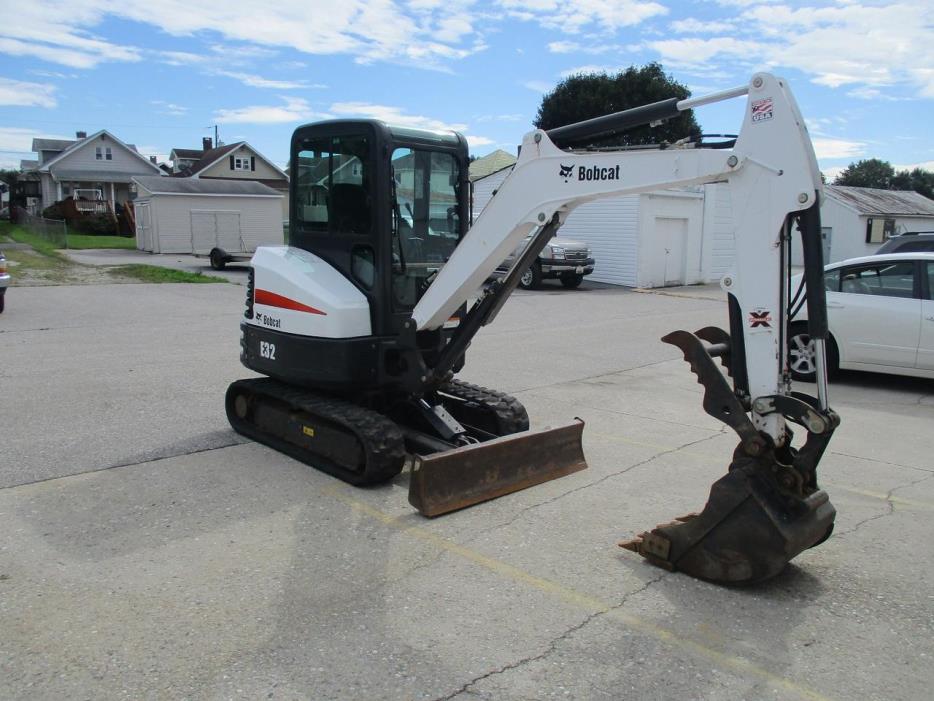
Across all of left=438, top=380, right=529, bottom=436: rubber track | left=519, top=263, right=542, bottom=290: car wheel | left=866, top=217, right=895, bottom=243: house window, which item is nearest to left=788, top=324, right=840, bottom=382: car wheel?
left=438, top=380, right=529, bottom=436: rubber track

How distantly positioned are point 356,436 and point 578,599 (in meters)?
2.26

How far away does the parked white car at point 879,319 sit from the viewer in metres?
9.72

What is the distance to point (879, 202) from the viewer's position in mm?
41406

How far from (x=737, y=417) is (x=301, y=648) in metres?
2.51

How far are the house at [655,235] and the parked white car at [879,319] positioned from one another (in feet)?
49.5

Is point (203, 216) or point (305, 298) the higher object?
point (203, 216)

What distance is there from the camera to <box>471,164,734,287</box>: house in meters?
25.6

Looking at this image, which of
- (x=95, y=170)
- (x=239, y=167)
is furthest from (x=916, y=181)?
(x=95, y=170)

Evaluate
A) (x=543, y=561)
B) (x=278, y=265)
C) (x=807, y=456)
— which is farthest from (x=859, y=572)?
(x=278, y=265)

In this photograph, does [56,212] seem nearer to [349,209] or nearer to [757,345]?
[349,209]

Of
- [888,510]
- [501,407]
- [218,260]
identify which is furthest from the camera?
[218,260]

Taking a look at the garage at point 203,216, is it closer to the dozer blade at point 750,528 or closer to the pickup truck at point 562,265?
the pickup truck at point 562,265

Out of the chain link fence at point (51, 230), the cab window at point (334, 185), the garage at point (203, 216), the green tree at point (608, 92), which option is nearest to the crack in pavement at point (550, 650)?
the cab window at point (334, 185)

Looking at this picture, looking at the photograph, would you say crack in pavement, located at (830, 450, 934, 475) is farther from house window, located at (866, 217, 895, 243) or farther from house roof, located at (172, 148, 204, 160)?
house roof, located at (172, 148, 204, 160)
